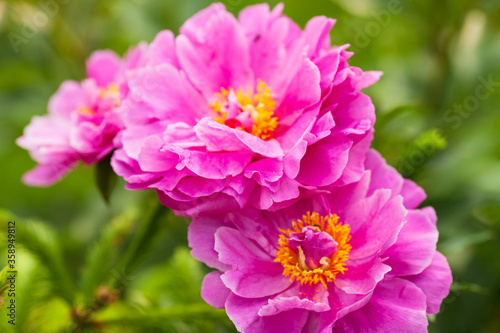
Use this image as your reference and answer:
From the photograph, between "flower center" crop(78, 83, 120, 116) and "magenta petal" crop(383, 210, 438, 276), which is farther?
"flower center" crop(78, 83, 120, 116)

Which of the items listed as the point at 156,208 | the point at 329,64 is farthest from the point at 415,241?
the point at 156,208

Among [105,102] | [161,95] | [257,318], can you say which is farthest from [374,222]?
[105,102]

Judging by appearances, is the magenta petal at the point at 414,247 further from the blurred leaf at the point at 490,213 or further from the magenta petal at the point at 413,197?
the blurred leaf at the point at 490,213

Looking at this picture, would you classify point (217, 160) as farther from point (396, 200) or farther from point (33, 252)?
point (33, 252)

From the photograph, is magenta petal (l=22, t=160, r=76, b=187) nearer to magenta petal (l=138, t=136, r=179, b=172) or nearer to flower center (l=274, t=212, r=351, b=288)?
magenta petal (l=138, t=136, r=179, b=172)

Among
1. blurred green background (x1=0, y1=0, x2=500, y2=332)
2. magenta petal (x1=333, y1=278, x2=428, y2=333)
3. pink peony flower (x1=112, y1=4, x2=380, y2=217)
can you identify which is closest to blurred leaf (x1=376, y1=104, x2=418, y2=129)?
blurred green background (x1=0, y1=0, x2=500, y2=332)

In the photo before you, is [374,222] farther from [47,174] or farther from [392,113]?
[47,174]
